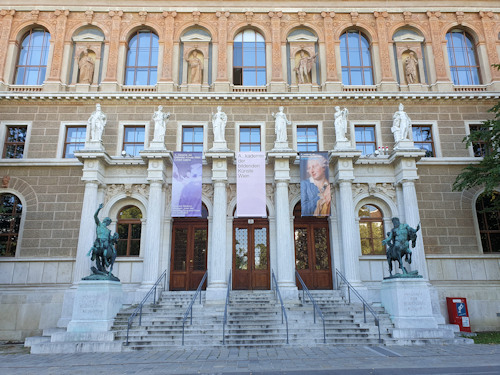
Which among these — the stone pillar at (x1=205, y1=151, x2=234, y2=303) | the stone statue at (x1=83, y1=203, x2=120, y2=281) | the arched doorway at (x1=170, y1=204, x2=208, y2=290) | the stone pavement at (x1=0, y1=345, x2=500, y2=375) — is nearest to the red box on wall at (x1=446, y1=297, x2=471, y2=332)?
the stone pavement at (x1=0, y1=345, x2=500, y2=375)

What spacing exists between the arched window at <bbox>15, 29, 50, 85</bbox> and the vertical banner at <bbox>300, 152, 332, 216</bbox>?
50.1 feet

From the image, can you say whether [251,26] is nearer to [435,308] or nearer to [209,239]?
[209,239]

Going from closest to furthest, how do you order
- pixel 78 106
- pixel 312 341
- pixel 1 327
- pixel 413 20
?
pixel 312 341, pixel 1 327, pixel 78 106, pixel 413 20

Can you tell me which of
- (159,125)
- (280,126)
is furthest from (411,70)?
(159,125)

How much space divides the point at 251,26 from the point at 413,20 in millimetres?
9343

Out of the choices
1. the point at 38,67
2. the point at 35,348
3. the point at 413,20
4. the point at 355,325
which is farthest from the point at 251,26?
the point at 35,348

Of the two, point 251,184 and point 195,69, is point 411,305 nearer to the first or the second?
point 251,184

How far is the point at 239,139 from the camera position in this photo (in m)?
20.3

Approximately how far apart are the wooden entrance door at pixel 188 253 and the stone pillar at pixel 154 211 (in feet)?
3.49

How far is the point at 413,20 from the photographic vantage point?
883 inches

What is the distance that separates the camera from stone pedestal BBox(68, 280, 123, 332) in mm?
13250

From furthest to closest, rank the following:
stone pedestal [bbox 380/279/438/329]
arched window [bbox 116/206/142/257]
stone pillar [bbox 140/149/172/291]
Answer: arched window [bbox 116/206/142/257], stone pillar [bbox 140/149/172/291], stone pedestal [bbox 380/279/438/329]

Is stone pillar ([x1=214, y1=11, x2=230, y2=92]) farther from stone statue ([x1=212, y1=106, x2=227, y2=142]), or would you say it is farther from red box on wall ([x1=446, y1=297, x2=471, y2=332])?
red box on wall ([x1=446, y1=297, x2=471, y2=332])

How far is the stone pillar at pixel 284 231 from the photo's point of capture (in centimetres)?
1684
